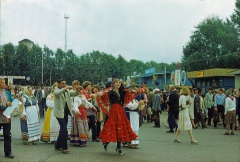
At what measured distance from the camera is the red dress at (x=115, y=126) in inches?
365

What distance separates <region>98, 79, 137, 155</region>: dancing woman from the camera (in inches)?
365

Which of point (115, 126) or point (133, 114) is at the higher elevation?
point (133, 114)

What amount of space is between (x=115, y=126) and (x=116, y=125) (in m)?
0.03

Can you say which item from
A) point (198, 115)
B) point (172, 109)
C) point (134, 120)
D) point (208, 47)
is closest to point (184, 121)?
point (134, 120)

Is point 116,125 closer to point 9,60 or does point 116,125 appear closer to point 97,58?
point 9,60

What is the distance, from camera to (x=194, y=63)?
6656 cm

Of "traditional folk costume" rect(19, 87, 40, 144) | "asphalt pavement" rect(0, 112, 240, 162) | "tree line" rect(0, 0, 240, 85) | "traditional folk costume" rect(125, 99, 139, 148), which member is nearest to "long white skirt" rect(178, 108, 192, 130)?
"asphalt pavement" rect(0, 112, 240, 162)

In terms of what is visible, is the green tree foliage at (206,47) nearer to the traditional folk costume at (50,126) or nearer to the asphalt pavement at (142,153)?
the asphalt pavement at (142,153)

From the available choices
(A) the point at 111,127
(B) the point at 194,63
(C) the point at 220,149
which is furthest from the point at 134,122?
(B) the point at 194,63

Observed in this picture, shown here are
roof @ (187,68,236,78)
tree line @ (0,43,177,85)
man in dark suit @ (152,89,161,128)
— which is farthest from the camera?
tree line @ (0,43,177,85)

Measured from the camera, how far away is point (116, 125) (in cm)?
933

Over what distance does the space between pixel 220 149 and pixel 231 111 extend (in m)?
4.93

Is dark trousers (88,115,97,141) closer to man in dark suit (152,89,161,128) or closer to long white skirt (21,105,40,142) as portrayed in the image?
long white skirt (21,105,40,142)

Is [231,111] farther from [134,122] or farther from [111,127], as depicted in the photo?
[111,127]
